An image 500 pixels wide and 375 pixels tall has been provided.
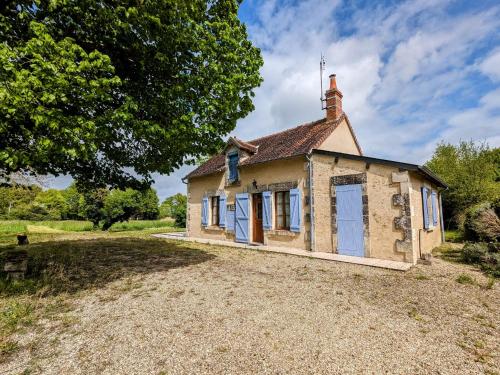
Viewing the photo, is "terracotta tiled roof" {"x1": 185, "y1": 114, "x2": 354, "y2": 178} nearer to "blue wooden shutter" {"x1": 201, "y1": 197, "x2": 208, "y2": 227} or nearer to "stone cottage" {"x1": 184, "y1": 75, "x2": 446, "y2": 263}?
"stone cottage" {"x1": 184, "y1": 75, "x2": 446, "y2": 263}

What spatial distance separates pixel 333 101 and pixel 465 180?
11.2m

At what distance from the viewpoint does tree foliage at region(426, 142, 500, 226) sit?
595 inches

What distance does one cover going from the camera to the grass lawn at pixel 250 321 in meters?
2.72

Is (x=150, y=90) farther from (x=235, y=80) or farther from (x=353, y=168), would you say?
(x=353, y=168)

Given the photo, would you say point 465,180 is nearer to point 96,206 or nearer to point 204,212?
point 204,212

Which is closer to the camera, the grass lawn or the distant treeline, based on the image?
the grass lawn

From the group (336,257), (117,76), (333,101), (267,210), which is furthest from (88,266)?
(333,101)

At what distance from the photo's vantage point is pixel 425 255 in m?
7.27

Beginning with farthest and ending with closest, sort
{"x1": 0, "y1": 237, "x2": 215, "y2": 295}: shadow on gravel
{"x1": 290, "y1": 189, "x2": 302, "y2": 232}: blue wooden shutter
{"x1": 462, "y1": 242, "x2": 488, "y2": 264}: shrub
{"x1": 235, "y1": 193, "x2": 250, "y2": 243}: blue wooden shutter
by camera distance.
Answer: {"x1": 235, "y1": 193, "x2": 250, "y2": 243}: blue wooden shutter < {"x1": 290, "y1": 189, "x2": 302, "y2": 232}: blue wooden shutter < {"x1": 462, "y1": 242, "x2": 488, "y2": 264}: shrub < {"x1": 0, "y1": 237, "x2": 215, "y2": 295}: shadow on gravel

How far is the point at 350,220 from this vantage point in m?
8.30

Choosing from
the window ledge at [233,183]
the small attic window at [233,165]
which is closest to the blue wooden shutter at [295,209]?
the window ledge at [233,183]

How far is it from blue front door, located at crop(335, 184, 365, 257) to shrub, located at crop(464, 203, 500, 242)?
13.4 ft

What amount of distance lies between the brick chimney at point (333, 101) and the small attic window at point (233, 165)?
4.63 m

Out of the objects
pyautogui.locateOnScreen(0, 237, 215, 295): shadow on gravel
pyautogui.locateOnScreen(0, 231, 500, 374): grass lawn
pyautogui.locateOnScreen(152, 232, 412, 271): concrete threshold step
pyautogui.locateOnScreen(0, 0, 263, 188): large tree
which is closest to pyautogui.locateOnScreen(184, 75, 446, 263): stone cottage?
pyautogui.locateOnScreen(152, 232, 412, 271): concrete threshold step
